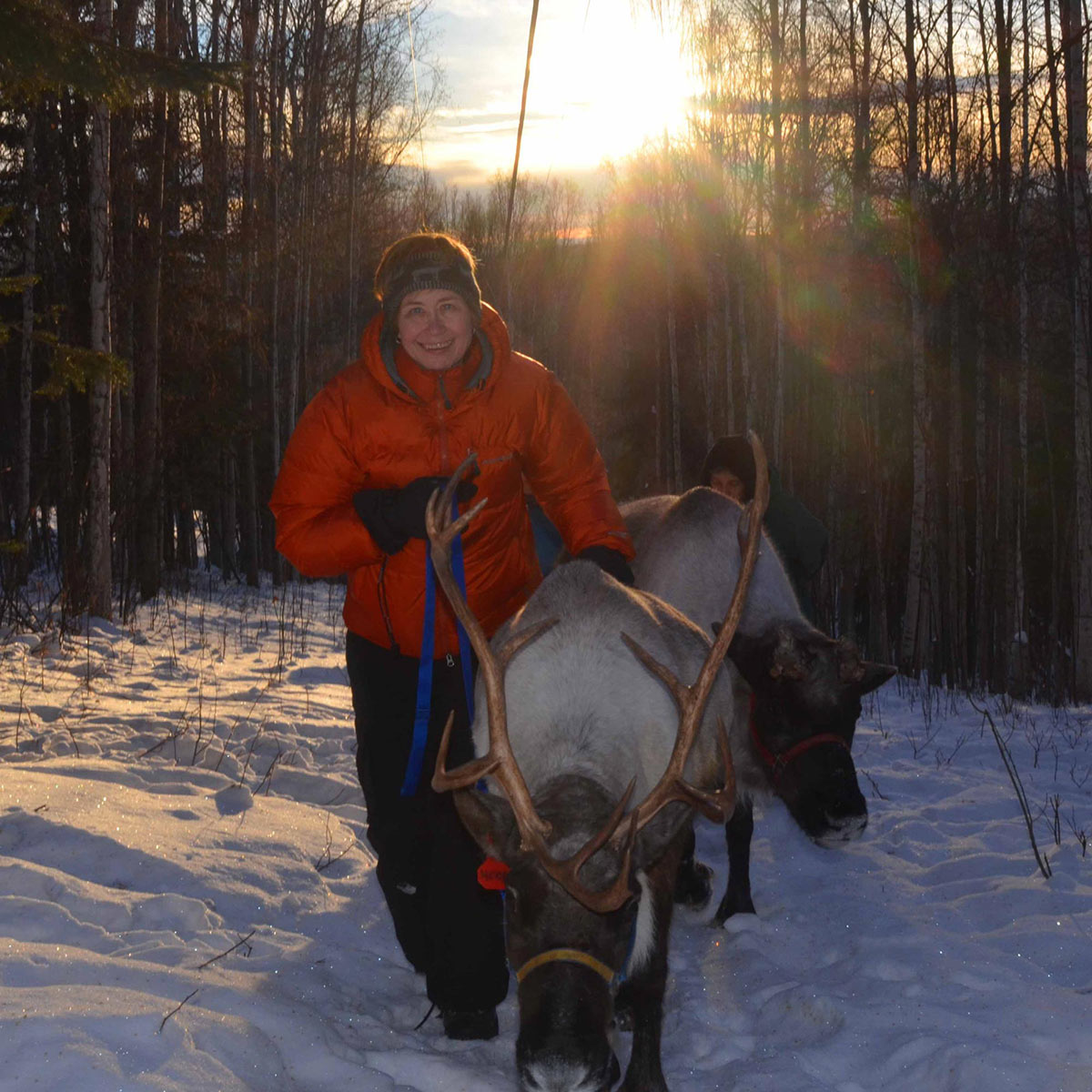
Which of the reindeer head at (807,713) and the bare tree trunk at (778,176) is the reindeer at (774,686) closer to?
the reindeer head at (807,713)

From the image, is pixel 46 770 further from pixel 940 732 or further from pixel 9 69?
pixel 940 732

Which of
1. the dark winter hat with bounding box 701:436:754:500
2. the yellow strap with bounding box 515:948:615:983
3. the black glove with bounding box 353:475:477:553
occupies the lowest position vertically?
the yellow strap with bounding box 515:948:615:983

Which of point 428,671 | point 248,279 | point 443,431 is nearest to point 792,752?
point 428,671

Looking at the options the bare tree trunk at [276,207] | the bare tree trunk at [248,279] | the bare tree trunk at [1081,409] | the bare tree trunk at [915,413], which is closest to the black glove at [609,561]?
the bare tree trunk at [1081,409]

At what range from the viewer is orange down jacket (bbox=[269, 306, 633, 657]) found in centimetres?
383

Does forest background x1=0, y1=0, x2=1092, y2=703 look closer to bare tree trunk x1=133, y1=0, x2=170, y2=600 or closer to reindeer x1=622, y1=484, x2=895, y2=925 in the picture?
bare tree trunk x1=133, y1=0, x2=170, y2=600

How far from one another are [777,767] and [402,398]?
7.19ft

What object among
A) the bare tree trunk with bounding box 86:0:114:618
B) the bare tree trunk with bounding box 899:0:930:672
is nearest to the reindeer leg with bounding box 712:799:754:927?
the bare tree trunk with bounding box 86:0:114:618

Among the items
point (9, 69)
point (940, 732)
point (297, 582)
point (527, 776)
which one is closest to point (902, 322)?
point (297, 582)

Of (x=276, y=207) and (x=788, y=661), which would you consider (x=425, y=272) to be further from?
(x=276, y=207)

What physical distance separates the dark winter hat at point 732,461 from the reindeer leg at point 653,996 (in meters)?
3.76

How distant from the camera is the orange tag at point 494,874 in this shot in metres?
2.88

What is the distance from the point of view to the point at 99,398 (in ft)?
35.9

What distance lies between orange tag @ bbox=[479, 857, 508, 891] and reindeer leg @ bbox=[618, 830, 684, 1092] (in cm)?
50
